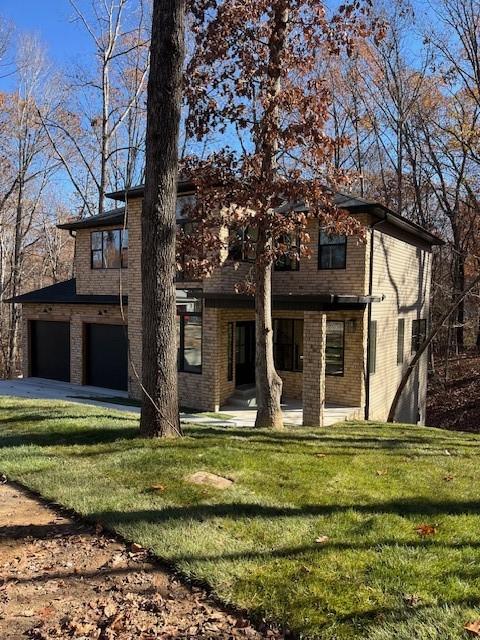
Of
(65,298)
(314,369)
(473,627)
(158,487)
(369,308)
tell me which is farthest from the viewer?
(65,298)

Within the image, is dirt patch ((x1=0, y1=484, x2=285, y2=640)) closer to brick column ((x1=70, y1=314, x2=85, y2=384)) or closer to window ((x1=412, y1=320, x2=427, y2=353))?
brick column ((x1=70, y1=314, x2=85, y2=384))

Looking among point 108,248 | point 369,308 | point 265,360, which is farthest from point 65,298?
point 265,360

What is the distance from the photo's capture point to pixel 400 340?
50.1 ft

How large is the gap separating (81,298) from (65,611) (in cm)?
1393

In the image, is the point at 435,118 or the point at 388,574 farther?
the point at 435,118

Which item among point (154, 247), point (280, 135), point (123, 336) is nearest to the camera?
point (154, 247)

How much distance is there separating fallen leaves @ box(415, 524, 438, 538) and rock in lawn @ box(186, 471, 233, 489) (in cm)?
179

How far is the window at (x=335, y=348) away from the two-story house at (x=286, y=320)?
26 millimetres

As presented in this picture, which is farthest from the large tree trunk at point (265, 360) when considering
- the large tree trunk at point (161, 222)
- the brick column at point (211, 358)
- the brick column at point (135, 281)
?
the brick column at point (135, 281)

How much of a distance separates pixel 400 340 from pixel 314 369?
19.1ft

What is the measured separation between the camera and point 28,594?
317cm

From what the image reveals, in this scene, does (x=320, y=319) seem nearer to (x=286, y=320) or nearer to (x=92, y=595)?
(x=286, y=320)

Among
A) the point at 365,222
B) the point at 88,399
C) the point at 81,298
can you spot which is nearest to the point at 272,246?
the point at 365,222

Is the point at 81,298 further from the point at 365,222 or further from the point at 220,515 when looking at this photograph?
the point at 220,515
